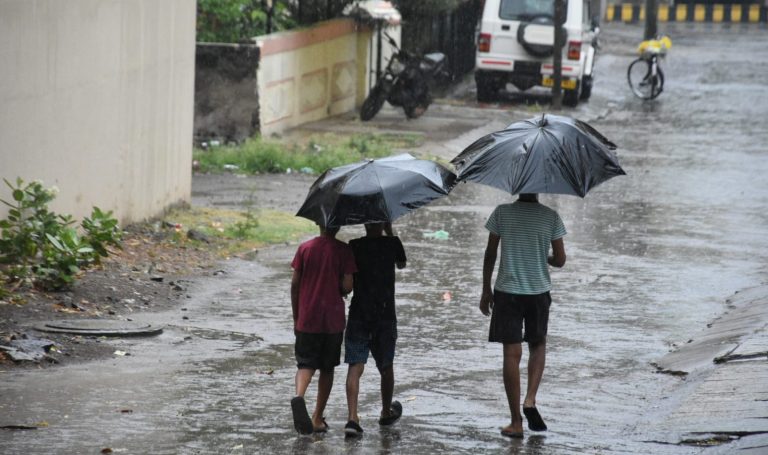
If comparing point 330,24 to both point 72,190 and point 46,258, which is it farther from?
point 46,258

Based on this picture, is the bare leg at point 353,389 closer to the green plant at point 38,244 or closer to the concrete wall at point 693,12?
the green plant at point 38,244

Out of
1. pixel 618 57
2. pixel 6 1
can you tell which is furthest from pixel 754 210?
pixel 618 57

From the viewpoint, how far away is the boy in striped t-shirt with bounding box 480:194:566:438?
23.6ft

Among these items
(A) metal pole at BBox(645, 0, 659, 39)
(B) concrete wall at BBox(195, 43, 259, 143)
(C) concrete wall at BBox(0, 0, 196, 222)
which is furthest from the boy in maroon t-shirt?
(A) metal pole at BBox(645, 0, 659, 39)

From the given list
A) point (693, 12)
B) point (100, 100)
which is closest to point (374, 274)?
point (100, 100)

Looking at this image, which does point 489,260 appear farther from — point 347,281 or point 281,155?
point 281,155

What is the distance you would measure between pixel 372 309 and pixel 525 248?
3.08ft

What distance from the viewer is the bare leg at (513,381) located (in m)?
7.15

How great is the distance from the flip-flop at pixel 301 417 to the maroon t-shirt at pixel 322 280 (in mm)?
415

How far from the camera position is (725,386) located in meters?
7.87

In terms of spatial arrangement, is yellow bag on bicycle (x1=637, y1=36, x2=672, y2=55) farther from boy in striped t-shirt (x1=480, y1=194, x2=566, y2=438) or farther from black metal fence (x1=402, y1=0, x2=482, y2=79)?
boy in striped t-shirt (x1=480, y1=194, x2=566, y2=438)

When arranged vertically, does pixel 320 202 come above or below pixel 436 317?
above

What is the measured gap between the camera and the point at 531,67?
27219mm

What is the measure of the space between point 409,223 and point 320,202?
819 cm
